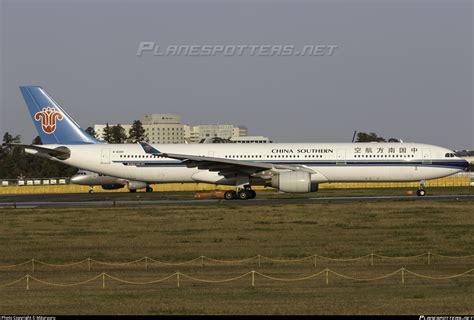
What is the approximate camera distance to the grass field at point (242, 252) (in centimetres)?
1884

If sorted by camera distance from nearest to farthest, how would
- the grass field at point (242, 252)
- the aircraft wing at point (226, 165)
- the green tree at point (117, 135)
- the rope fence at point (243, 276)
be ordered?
the grass field at point (242, 252)
the rope fence at point (243, 276)
the aircraft wing at point (226, 165)
the green tree at point (117, 135)

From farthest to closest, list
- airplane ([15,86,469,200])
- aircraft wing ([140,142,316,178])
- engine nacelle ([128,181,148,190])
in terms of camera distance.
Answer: engine nacelle ([128,181,148,190])
airplane ([15,86,469,200])
aircraft wing ([140,142,316,178])

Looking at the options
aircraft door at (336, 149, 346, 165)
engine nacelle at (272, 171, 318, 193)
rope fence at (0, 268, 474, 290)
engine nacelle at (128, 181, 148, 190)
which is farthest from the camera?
engine nacelle at (128, 181, 148, 190)

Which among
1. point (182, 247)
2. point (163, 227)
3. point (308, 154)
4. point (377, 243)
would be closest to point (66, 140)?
point (308, 154)

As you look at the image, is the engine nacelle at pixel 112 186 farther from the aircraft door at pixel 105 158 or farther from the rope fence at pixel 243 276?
the rope fence at pixel 243 276

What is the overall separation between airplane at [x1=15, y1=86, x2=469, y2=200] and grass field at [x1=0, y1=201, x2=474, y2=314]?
5.58 m

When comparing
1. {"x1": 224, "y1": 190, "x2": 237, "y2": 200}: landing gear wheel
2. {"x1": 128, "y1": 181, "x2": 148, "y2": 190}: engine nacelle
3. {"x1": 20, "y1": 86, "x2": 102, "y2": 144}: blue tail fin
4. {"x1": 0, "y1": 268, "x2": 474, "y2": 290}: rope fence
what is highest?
{"x1": 20, "y1": 86, "x2": 102, "y2": 144}: blue tail fin

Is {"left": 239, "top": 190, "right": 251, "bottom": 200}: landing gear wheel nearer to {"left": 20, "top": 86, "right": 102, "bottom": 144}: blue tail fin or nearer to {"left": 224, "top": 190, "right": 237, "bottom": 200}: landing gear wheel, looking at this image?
{"left": 224, "top": 190, "right": 237, "bottom": 200}: landing gear wheel

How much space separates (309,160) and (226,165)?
597cm

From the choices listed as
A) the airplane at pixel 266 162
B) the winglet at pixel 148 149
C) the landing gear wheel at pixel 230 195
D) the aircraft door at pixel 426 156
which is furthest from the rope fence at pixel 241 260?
the aircraft door at pixel 426 156

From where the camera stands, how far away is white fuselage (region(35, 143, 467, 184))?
2044 inches

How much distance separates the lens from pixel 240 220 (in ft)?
125

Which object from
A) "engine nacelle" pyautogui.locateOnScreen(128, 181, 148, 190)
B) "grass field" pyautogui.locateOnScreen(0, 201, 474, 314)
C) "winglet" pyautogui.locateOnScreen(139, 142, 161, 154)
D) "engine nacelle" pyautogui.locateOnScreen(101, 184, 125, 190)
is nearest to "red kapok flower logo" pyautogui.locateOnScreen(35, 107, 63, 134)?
"winglet" pyautogui.locateOnScreen(139, 142, 161, 154)

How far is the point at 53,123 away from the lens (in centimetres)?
5806
